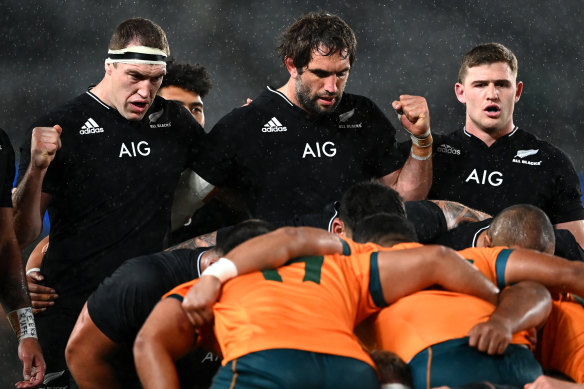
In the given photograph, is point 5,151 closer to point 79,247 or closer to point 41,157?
point 41,157

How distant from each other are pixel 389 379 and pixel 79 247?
73.0 inches

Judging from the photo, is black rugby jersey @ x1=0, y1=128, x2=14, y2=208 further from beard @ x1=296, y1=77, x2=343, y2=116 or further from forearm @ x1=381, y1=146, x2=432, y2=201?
forearm @ x1=381, y1=146, x2=432, y2=201

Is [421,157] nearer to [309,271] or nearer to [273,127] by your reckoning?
[273,127]

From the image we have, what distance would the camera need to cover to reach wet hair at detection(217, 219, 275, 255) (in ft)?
9.93

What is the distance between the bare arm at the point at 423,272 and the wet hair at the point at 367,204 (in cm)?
45

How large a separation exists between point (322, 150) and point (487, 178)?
35.7 inches

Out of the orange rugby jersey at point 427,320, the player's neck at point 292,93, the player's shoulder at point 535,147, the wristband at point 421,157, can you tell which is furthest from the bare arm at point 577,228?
the orange rugby jersey at point 427,320

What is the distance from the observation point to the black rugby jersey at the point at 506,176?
443cm

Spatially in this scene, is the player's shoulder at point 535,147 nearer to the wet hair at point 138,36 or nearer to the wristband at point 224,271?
the wet hair at point 138,36

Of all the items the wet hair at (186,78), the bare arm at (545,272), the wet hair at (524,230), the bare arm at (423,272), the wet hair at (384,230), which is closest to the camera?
the bare arm at (423,272)

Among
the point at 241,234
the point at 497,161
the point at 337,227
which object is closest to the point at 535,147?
the point at 497,161

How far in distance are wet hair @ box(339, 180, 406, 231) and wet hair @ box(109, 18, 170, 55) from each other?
1258 millimetres

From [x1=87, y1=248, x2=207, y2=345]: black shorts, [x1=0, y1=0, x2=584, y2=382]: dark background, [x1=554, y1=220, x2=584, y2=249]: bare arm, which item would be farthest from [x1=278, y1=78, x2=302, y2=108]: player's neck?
[x1=0, y1=0, x2=584, y2=382]: dark background

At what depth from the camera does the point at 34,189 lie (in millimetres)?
3740
